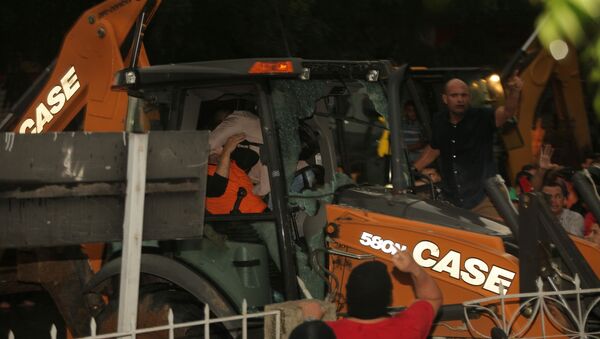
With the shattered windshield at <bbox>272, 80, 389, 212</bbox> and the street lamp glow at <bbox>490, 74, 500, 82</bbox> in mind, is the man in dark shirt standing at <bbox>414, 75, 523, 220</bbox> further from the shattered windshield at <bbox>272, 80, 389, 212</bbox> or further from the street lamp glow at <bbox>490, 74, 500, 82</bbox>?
the street lamp glow at <bbox>490, 74, 500, 82</bbox>

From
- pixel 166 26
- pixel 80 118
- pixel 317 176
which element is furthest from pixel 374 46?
pixel 317 176

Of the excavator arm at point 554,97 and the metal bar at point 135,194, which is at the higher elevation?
the excavator arm at point 554,97

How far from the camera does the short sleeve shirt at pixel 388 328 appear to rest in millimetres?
4297

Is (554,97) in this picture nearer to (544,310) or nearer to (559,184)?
(559,184)

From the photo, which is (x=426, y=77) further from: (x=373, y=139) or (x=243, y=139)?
(x=243, y=139)

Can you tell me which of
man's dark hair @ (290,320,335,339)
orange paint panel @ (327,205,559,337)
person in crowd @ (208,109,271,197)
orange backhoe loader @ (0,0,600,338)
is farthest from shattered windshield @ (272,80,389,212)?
man's dark hair @ (290,320,335,339)

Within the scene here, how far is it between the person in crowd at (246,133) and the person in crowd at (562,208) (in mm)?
2575

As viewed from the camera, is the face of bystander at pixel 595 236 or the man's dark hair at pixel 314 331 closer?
the man's dark hair at pixel 314 331

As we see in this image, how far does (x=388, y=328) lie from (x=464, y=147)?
3291 mm

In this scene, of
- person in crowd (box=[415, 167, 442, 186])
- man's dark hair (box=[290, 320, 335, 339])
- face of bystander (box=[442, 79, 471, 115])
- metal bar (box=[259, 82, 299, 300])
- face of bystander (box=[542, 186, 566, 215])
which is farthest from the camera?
face of bystander (box=[542, 186, 566, 215])

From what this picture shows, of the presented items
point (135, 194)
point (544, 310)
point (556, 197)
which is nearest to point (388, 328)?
point (135, 194)

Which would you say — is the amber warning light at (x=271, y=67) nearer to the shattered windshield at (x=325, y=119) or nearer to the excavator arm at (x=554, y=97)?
the shattered windshield at (x=325, y=119)

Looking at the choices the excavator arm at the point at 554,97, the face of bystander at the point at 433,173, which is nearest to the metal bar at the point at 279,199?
the face of bystander at the point at 433,173

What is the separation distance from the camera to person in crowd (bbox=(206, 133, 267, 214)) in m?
6.47
